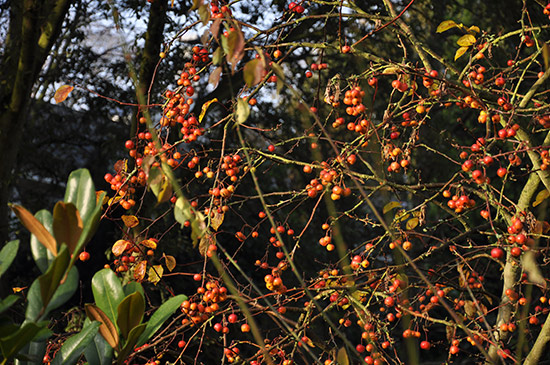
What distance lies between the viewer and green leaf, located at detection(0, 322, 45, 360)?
2.46 ft

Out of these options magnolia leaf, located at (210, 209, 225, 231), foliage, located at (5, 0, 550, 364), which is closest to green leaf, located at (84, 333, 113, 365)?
foliage, located at (5, 0, 550, 364)

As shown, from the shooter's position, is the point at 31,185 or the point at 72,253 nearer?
the point at 72,253

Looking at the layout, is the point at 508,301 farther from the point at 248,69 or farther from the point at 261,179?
the point at 261,179

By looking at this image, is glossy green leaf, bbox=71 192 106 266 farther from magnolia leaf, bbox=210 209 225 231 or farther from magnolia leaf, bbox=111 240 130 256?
magnolia leaf, bbox=111 240 130 256

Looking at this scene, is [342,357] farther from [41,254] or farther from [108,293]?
[41,254]

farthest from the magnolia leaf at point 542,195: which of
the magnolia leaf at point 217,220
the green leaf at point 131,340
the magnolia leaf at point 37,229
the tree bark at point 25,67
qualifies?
the tree bark at point 25,67

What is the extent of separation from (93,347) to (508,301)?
4.49ft

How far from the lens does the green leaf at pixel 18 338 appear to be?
75cm

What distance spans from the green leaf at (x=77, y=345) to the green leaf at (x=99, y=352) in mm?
31

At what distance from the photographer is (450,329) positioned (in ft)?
6.51

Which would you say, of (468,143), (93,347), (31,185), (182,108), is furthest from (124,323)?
(31,185)

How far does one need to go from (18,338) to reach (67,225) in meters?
0.15

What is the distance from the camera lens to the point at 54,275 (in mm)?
753

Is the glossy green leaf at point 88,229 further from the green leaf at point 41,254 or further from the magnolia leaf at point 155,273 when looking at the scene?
the magnolia leaf at point 155,273
